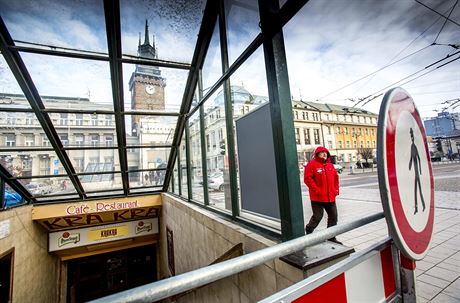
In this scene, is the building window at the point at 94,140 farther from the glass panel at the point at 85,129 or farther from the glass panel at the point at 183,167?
the glass panel at the point at 183,167

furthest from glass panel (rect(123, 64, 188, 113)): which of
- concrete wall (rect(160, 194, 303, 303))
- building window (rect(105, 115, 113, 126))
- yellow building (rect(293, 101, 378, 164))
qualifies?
yellow building (rect(293, 101, 378, 164))

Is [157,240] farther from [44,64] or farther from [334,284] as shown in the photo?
[334,284]

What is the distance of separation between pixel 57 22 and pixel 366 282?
3895 mm

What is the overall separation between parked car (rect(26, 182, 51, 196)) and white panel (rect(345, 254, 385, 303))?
7.42m

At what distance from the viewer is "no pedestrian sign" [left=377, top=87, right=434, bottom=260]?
28.1 inches

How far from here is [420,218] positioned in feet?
2.85

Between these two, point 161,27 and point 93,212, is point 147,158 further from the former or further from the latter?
point 161,27

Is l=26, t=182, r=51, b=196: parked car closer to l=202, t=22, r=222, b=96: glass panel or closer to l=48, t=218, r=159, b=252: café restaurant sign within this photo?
l=48, t=218, r=159, b=252: café restaurant sign

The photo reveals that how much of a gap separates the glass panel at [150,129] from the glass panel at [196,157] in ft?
2.54

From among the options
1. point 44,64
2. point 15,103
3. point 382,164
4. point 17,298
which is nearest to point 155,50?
point 44,64

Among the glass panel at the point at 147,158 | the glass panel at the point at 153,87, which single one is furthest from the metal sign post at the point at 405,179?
the glass panel at the point at 147,158

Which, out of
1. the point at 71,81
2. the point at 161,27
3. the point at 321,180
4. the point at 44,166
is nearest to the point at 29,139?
the point at 44,166

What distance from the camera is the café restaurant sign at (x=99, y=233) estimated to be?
26.8ft

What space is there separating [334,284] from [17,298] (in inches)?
321
